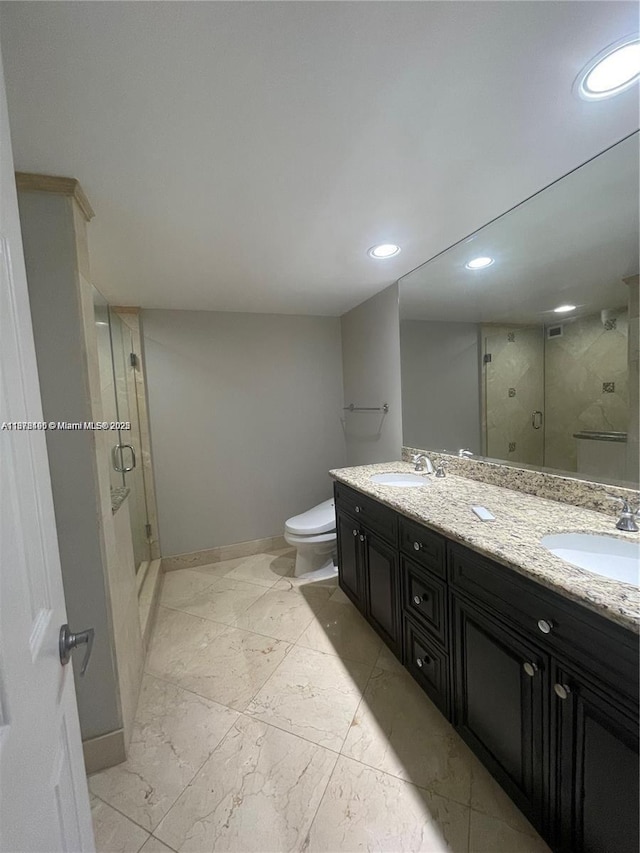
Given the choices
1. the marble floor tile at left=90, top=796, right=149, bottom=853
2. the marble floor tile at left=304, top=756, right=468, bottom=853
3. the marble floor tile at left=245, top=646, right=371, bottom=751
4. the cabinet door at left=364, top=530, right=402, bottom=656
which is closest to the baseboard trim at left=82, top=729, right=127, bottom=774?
the marble floor tile at left=90, top=796, right=149, bottom=853

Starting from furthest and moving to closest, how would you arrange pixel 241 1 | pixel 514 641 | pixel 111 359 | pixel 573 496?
1. pixel 111 359
2. pixel 573 496
3. pixel 514 641
4. pixel 241 1

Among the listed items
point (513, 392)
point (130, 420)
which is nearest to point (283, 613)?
point (130, 420)

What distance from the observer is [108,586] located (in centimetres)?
126

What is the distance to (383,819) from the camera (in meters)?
1.05

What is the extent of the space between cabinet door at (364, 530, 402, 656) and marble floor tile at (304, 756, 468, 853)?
53cm

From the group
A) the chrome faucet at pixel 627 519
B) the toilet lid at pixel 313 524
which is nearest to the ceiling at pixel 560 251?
the chrome faucet at pixel 627 519

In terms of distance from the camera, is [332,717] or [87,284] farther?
[332,717]

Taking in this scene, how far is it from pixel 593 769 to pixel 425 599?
0.63m

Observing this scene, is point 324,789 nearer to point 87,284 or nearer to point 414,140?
point 87,284

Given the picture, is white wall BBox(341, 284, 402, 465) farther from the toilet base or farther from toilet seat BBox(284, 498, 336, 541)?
the toilet base

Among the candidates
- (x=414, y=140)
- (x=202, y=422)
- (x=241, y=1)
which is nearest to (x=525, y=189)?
(x=414, y=140)

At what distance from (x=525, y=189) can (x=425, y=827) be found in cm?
226

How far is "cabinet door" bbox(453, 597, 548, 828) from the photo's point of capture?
3.09 feet

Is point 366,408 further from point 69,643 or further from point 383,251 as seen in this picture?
point 69,643
